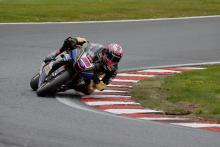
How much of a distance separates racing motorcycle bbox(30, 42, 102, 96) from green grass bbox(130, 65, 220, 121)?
3.18 feet

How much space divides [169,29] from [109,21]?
7.12ft

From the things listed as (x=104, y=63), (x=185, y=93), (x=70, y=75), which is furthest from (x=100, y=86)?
(x=185, y=93)

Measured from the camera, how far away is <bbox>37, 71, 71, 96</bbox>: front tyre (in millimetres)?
13969

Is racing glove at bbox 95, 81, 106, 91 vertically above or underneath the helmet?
underneath

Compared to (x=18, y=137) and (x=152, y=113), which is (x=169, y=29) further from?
(x=18, y=137)

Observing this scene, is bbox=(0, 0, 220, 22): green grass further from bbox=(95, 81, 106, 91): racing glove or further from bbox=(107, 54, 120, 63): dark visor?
bbox=(107, 54, 120, 63): dark visor

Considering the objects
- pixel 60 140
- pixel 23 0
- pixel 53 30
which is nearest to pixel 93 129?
pixel 60 140

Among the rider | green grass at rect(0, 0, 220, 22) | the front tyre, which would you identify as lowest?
the front tyre

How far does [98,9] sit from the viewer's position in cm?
2864

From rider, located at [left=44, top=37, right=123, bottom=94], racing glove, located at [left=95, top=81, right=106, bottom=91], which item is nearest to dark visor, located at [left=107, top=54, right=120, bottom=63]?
rider, located at [left=44, top=37, right=123, bottom=94]

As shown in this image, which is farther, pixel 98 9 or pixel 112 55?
pixel 98 9

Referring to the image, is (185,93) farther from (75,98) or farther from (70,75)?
(70,75)

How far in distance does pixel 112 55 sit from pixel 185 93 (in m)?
1.55

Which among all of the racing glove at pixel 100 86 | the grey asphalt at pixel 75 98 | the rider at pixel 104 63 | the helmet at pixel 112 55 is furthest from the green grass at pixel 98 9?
the helmet at pixel 112 55
